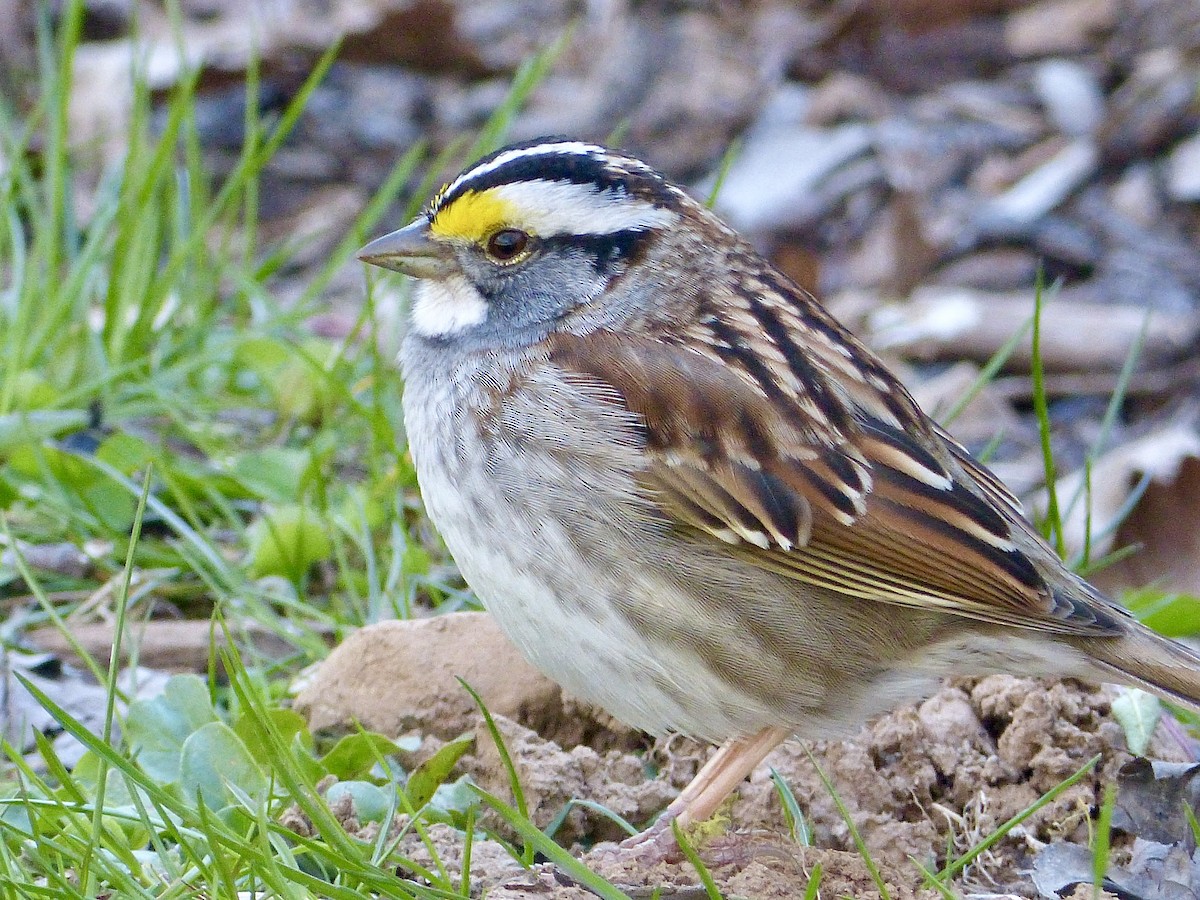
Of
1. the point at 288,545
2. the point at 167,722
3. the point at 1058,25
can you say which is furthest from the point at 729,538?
the point at 1058,25

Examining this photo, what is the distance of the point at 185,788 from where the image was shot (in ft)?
10.9

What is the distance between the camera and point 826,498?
3318mm

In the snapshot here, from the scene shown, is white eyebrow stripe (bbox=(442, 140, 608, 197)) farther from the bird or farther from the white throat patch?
the white throat patch

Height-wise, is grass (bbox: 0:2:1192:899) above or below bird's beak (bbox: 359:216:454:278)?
below

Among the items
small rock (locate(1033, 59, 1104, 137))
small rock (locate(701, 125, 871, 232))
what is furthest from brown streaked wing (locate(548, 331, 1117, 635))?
small rock (locate(1033, 59, 1104, 137))

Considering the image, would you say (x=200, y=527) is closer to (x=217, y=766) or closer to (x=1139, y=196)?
(x=217, y=766)

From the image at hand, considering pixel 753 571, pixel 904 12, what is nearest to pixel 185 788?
pixel 753 571

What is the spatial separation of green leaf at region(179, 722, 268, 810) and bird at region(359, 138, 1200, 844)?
1.84ft

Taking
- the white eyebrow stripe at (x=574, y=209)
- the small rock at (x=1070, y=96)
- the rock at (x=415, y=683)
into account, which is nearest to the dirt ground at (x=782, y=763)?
the rock at (x=415, y=683)

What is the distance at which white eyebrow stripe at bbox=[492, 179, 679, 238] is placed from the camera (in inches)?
143

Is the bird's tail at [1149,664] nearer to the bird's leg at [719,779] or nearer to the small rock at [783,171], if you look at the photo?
the bird's leg at [719,779]

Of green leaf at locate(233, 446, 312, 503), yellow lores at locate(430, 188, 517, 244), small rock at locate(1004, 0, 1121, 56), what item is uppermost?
small rock at locate(1004, 0, 1121, 56)

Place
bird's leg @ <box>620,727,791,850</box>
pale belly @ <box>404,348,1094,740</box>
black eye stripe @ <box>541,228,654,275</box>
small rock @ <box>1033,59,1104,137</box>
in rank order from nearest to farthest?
pale belly @ <box>404,348,1094,740</box>
bird's leg @ <box>620,727,791,850</box>
black eye stripe @ <box>541,228,654,275</box>
small rock @ <box>1033,59,1104,137</box>

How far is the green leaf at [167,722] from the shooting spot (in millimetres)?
3490
